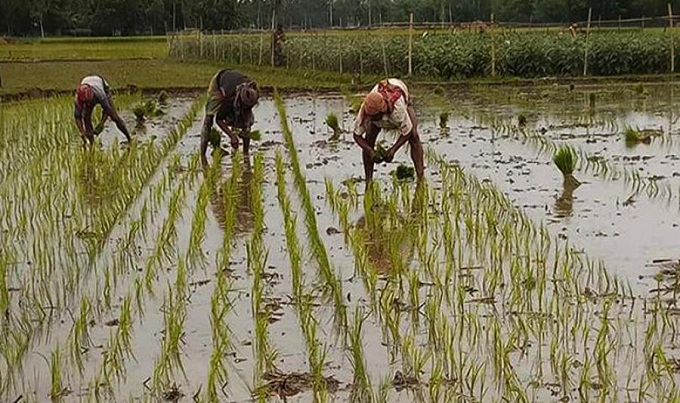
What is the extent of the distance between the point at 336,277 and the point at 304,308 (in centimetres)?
63

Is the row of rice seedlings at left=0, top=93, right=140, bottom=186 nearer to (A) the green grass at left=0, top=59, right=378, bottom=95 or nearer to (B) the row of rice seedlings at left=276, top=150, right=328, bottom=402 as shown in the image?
(A) the green grass at left=0, top=59, right=378, bottom=95

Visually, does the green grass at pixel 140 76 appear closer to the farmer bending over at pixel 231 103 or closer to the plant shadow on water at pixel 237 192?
the farmer bending over at pixel 231 103

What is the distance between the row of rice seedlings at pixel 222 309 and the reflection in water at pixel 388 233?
88 cm

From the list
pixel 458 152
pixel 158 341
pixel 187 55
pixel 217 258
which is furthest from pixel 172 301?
pixel 187 55

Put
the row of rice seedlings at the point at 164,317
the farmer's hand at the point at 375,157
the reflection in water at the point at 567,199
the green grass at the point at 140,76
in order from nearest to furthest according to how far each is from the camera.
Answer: the row of rice seedlings at the point at 164,317 → the reflection in water at the point at 567,199 → the farmer's hand at the point at 375,157 → the green grass at the point at 140,76

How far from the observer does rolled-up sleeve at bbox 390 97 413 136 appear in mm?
7504

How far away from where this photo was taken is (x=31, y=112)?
14977 mm

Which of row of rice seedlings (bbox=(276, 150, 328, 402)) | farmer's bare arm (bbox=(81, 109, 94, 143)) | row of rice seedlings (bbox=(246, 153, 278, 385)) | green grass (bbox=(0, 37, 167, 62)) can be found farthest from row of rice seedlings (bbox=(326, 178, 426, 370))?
green grass (bbox=(0, 37, 167, 62))

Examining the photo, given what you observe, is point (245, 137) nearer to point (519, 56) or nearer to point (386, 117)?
point (386, 117)

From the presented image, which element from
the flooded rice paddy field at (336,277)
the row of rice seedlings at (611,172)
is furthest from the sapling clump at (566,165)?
the row of rice seedlings at (611,172)

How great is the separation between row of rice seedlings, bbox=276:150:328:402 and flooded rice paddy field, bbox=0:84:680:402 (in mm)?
16

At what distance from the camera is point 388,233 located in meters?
6.62

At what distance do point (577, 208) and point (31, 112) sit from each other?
10096 millimetres

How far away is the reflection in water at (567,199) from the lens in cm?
716
